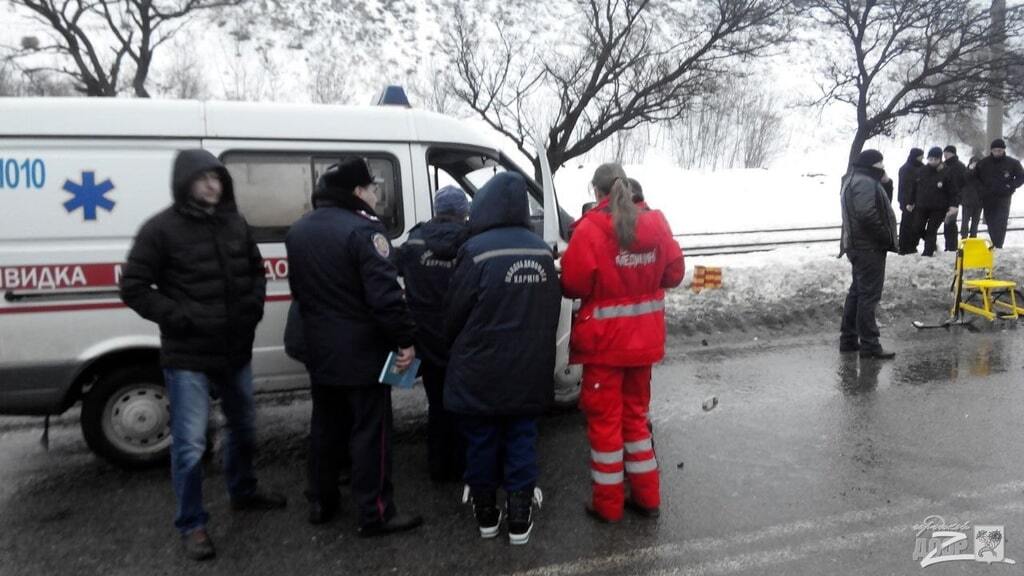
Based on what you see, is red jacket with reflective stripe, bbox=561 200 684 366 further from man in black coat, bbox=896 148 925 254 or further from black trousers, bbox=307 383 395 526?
man in black coat, bbox=896 148 925 254

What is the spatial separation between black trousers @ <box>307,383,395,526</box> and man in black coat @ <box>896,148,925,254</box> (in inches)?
401

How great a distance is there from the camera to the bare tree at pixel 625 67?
1361cm

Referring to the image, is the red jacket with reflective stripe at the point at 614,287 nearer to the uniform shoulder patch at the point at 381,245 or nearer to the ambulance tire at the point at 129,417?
the uniform shoulder patch at the point at 381,245

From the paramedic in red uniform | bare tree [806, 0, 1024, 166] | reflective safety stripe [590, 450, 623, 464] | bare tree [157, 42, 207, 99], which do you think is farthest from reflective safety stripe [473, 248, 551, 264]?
bare tree [157, 42, 207, 99]

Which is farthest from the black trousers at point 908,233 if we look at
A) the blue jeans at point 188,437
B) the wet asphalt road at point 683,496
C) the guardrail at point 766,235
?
the blue jeans at point 188,437

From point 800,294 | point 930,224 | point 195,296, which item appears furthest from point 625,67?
point 195,296

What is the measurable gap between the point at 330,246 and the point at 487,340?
87cm

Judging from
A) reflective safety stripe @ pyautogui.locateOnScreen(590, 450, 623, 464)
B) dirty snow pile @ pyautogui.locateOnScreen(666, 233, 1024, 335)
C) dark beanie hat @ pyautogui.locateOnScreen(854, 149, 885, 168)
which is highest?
dark beanie hat @ pyautogui.locateOnScreen(854, 149, 885, 168)

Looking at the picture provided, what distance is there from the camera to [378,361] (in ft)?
12.5

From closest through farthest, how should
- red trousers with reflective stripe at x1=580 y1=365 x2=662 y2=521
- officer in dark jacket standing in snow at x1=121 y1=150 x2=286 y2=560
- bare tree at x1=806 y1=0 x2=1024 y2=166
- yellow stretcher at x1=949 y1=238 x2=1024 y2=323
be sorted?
officer in dark jacket standing in snow at x1=121 y1=150 x2=286 y2=560
red trousers with reflective stripe at x1=580 y1=365 x2=662 y2=521
yellow stretcher at x1=949 y1=238 x2=1024 y2=323
bare tree at x1=806 y1=0 x2=1024 y2=166

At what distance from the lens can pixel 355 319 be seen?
3.79m

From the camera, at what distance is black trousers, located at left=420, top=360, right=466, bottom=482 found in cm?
462

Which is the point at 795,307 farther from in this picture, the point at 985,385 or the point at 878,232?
the point at 985,385

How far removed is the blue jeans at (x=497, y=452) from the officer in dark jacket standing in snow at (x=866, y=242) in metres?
4.61
